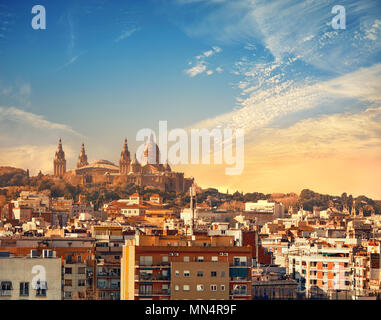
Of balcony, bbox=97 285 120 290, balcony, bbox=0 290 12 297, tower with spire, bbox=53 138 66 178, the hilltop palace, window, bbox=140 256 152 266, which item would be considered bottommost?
balcony, bbox=97 285 120 290

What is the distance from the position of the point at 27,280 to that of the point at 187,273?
5.87 feet

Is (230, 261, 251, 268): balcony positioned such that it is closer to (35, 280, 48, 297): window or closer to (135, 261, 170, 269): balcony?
(135, 261, 170, 269): balcony

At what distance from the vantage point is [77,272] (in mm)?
12953

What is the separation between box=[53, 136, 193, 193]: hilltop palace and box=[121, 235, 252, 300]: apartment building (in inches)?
1414

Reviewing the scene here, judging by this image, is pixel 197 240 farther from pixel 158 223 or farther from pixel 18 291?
pixel 158 223

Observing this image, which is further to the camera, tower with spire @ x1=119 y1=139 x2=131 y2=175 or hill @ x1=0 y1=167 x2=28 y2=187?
tower with spire @ x1=119 y1=139 x2=131 y2=175

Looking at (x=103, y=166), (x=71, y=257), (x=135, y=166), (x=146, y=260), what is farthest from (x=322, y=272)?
(x=135, y=166)

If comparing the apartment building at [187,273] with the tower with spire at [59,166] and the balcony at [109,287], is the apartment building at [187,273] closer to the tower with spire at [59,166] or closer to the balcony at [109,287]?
the balcony at [109,287]

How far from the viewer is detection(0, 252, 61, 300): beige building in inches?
376

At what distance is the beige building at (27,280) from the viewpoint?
9562 millimetres

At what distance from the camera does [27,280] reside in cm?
972

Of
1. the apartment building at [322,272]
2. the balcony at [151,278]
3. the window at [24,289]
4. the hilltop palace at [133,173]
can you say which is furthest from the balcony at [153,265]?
the hilltop palace at [133,173]

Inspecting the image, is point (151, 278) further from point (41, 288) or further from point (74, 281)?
point (74, 281)

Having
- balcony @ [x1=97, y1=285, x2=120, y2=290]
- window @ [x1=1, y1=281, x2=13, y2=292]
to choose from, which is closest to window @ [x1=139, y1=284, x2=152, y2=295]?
window @ [x1=1, y1=281, x2=13, y2=292]
